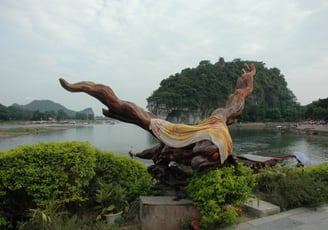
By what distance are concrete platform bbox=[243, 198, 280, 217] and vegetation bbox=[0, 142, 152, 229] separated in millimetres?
1703

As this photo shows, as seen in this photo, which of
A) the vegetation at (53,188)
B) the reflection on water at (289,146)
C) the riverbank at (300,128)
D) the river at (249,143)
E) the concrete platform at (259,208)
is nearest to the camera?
the vegetation at (53,188)

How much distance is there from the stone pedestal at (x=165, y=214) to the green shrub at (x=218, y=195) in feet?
0.73

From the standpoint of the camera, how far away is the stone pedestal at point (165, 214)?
388cm

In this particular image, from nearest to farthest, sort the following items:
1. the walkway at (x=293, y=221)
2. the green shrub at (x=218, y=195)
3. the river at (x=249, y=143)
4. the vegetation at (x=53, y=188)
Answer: the green shrub at (x=218, y=195) < the walkway at (x=293, y=221) < the vegetation at (x=53, y=188) < the river at (x=249, y=143)

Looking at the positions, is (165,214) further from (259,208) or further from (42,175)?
(42,175)

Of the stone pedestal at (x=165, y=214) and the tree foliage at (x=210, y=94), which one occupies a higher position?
the tree foliage at (x=210, y=94)

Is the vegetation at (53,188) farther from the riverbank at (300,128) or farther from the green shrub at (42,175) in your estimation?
the riverbank at (300,128)

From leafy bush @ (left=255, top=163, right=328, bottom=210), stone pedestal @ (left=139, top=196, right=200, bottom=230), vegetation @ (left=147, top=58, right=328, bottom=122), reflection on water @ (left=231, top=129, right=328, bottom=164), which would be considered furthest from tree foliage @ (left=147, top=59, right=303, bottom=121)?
stone pedestal @ (left=139, top=196, right=200, bottom=230)

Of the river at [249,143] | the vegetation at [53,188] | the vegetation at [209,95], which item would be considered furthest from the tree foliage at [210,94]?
the vegetation at [53,188]

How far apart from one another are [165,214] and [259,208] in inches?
63.2

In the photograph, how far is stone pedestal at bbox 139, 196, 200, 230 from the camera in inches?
153

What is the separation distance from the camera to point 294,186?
4.80 meters

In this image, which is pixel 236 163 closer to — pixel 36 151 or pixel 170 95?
pixel 36 151

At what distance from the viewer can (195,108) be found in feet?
239
